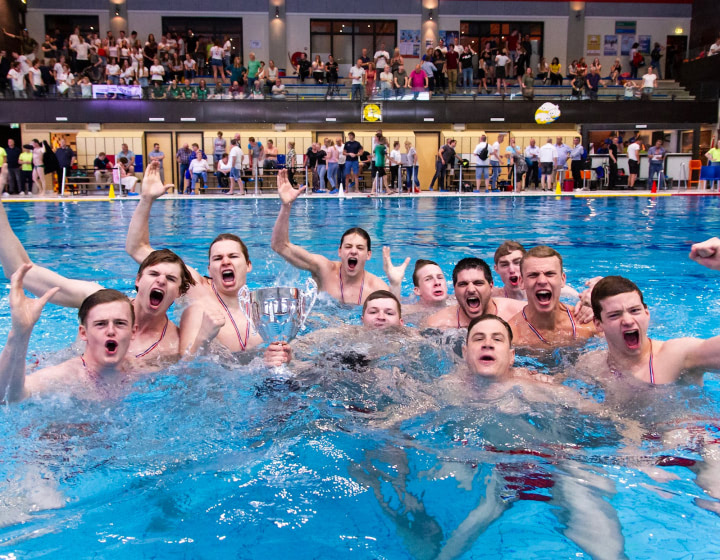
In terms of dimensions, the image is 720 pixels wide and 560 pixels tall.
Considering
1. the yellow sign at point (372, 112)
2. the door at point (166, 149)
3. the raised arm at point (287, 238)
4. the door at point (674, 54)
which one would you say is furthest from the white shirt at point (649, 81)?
the raised arm at point (287, 238)

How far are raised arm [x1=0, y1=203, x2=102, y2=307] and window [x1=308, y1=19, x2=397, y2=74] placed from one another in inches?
1112

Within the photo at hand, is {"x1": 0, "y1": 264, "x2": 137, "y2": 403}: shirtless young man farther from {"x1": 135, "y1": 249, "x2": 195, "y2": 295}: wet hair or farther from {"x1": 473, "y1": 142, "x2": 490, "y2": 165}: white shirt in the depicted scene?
{"x1": 473, "y1": 142, "x2": 490, "y2": 165}: white shirt

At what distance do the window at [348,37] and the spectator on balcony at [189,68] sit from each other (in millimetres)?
6503

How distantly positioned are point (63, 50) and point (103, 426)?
2612 cm

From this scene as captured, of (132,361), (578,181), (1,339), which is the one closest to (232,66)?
(578,181)

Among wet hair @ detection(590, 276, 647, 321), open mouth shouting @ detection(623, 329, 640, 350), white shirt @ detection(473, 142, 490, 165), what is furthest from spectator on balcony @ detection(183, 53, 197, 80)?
open mouth shouting @ detection(623, 329, 640, 350)

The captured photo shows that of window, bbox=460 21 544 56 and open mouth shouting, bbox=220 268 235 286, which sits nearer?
open mouth shouting, bbox=220 268 235 286

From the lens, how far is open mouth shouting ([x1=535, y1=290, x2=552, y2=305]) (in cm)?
423

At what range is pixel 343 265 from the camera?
5.62m

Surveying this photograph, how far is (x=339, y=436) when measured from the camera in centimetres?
313

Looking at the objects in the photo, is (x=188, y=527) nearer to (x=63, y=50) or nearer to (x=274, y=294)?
(x=274, y=294)

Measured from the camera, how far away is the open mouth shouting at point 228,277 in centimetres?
428

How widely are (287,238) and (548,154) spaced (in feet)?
59.0

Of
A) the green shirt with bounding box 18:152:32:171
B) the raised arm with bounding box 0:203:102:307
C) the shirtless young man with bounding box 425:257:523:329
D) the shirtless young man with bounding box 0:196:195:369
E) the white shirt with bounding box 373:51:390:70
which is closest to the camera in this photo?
the raised arm with bounding box 0:203:102:307
